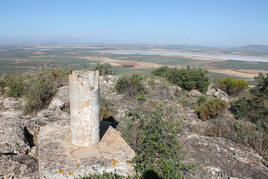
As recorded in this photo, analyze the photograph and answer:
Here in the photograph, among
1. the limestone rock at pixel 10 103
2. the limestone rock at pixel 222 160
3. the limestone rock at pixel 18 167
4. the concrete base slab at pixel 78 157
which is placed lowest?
the limestone rock at pixel 222 160

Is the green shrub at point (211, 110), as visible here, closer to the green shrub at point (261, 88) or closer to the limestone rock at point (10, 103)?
the green shrub at point (261, 88)

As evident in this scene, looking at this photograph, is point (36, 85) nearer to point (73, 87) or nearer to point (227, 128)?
point (73, 87)

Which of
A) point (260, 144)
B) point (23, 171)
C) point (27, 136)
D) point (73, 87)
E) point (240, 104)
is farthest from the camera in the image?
point (240, 104)

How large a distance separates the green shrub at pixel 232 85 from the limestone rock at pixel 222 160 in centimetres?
1061

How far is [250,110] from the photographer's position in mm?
8367

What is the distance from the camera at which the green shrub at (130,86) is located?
964 cm

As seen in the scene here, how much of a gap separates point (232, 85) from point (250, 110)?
655cm

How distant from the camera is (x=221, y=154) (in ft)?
14.4

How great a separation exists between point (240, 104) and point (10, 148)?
900 centimetres

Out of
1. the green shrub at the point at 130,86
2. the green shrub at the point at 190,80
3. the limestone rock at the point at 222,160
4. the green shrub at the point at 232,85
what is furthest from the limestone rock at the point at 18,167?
the green shrub at the point at 232,85

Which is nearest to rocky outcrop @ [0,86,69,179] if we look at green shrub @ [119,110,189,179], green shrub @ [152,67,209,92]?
green shrub @ [119,110,189,179]

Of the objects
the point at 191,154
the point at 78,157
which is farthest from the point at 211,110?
the point at 78,157

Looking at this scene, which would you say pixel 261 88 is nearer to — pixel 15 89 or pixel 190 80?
pixel 190 80

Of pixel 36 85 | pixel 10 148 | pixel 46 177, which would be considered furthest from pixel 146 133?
pixel 36 85
